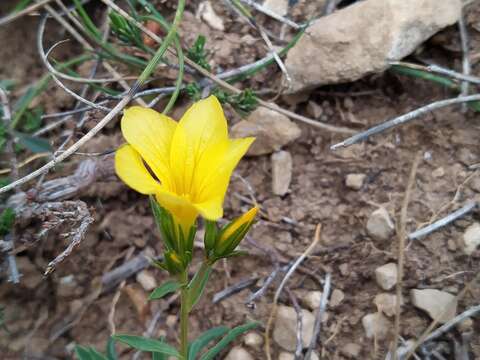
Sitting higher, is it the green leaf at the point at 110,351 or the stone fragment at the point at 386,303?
the stone fragment at the point at 386,303

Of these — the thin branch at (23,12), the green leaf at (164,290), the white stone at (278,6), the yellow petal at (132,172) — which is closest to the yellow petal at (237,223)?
the green leaf at (164,290)

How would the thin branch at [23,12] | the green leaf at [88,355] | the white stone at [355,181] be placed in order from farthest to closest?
the thin branch at [23,12] → the white stone at [355,181] → the green leaf at [88,355]

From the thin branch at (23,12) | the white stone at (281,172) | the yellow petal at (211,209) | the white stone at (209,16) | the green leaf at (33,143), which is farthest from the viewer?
the white stone at (209,16)

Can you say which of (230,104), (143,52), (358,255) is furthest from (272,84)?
(358,255)

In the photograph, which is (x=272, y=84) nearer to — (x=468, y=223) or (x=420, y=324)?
(x=468, y=223)

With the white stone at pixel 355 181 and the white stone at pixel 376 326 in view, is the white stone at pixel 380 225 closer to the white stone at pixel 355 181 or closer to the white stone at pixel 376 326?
the white stone at pixel 355 181

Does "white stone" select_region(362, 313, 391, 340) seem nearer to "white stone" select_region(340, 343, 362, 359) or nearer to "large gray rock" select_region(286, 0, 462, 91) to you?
"white stone" select_region(340, 343, 362, 359)

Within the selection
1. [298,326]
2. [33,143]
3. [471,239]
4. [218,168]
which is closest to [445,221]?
[471,239]
